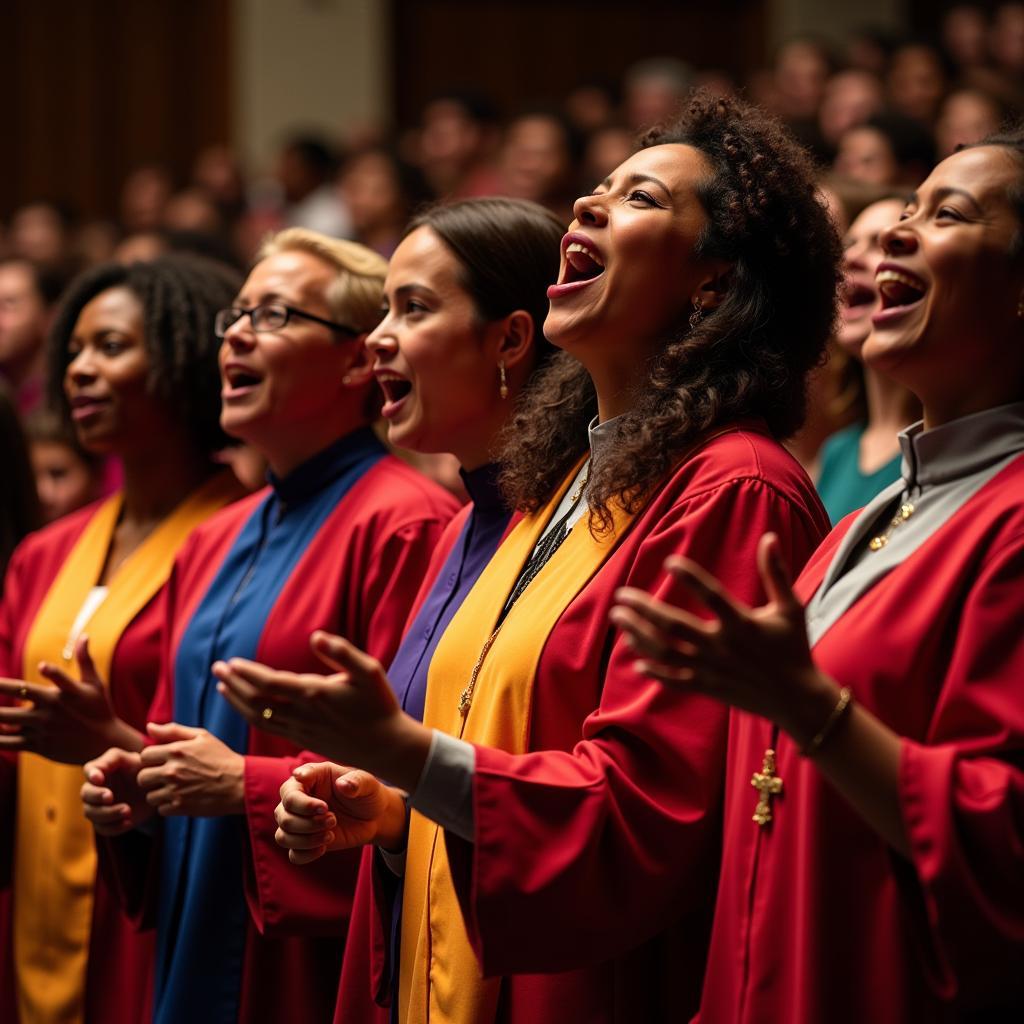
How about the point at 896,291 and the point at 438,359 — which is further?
the point at 438,359

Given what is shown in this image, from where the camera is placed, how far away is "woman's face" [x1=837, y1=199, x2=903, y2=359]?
9.23 feet

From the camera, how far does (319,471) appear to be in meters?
2.67

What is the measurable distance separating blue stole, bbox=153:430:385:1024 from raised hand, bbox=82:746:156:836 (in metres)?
0.12

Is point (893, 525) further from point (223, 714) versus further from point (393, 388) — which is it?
point (223, 714)

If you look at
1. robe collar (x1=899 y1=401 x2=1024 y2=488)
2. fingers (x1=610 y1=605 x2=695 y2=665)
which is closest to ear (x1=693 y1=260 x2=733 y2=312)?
robe collar (x1=899 y1=401 x2=1024 y2=488)

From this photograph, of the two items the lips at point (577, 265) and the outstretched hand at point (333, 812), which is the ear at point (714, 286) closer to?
the lips at point (577, 265)

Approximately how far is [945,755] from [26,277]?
4.00m

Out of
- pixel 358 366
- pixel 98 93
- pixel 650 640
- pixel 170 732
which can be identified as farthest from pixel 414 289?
pixel 98 93

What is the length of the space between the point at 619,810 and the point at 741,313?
2.04 ft

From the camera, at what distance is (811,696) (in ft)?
4.64

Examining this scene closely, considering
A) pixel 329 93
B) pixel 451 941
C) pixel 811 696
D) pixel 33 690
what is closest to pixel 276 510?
pixel 33 690

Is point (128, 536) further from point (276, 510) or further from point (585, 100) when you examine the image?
point (585, 100)

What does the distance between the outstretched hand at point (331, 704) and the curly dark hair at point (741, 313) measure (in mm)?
451

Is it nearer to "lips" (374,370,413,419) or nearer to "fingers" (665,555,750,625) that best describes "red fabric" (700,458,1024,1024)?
"fingers" (665,555,750,625)
